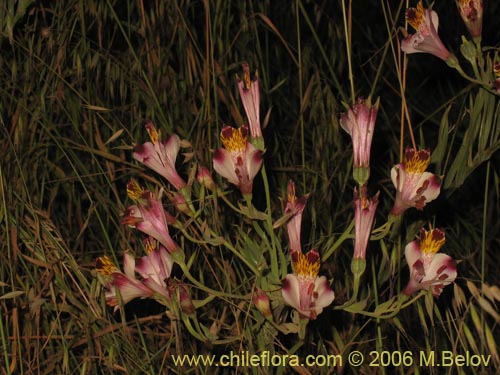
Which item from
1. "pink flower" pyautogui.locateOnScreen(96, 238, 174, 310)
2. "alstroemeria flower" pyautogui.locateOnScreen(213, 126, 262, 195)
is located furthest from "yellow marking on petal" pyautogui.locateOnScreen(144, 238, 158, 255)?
"alstroemeria flower" pyautogui.locateOnScreen(213, 126, 262, 195)

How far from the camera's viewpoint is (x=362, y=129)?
103 cm

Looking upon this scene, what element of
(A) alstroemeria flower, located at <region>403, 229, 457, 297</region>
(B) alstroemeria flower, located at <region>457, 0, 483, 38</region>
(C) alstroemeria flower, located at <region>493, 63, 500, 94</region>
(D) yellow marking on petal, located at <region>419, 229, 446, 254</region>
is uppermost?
(B) alstroemeria flower, located at <region>457, 0, 483, 38</region>

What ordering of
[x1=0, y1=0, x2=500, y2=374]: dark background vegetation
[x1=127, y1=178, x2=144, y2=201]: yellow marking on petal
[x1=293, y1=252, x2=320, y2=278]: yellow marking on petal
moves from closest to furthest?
[x1=293, y1=252, x2=320, y2=278]: yellow marking on petal
[x1=127, y1=178, x2=144, y2=201]: yellow marking on petal
[x1=0, y1=0, x2=500, y2=374]: dark background vegetation

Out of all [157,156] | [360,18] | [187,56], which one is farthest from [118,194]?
[360,18]

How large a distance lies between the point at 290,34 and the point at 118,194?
1.48ft

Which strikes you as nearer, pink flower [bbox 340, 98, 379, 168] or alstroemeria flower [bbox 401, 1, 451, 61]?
pink flower [bbox 340, 98, 379, 168]

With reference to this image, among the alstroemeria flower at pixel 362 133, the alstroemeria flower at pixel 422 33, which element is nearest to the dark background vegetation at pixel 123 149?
the alstroemeria flower at pixel 422 33

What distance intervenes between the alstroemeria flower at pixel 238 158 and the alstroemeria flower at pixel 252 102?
0.03m

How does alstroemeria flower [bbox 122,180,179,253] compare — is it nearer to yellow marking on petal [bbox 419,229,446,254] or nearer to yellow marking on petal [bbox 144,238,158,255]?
yellow marking on petal [bbox 144,238,158,255]

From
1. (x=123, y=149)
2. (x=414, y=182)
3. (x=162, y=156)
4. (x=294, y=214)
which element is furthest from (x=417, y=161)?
(x=123, y=149)

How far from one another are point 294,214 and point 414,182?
130 millimetres

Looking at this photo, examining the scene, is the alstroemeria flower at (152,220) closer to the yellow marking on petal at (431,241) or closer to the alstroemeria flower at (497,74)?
the yellow marking on petal at (431,241)

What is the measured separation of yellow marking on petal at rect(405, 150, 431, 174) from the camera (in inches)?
39.8

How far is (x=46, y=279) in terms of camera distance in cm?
117
